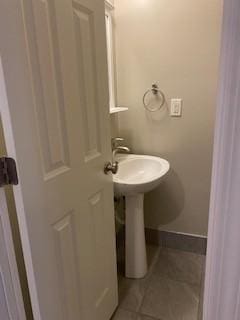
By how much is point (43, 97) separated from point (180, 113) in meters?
1.22

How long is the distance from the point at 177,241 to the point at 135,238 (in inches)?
21.3

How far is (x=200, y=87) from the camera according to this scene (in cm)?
167

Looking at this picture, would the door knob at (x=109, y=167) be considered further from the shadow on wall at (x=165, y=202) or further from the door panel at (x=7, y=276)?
the shadow on wall at (x=165, y=202)

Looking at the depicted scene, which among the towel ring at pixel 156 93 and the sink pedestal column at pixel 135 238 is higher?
the towel ring at pixel 156 93

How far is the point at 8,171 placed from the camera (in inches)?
27.2

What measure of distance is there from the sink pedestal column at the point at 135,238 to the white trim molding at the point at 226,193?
106 centimetres

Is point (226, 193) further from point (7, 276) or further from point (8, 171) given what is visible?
point (7, 276)

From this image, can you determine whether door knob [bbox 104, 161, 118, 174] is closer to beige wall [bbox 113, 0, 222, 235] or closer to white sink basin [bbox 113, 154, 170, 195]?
white sink basin [bbox 113, 154, 170, 195]

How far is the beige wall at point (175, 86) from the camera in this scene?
1.60 m

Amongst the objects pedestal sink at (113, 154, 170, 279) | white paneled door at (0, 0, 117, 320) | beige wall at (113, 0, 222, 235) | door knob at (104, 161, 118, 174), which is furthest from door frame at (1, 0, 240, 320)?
beige wall at (113, 0, 222, 235)

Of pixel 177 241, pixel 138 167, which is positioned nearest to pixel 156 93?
pixel 138 167

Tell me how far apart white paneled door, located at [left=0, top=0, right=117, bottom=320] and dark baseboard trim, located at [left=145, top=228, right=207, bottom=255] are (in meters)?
0.95

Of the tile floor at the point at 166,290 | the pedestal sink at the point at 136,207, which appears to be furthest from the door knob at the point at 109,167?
the tile floor at the point at 166,290

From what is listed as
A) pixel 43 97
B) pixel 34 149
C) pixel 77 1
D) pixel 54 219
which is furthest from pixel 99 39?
pixel 54 219
